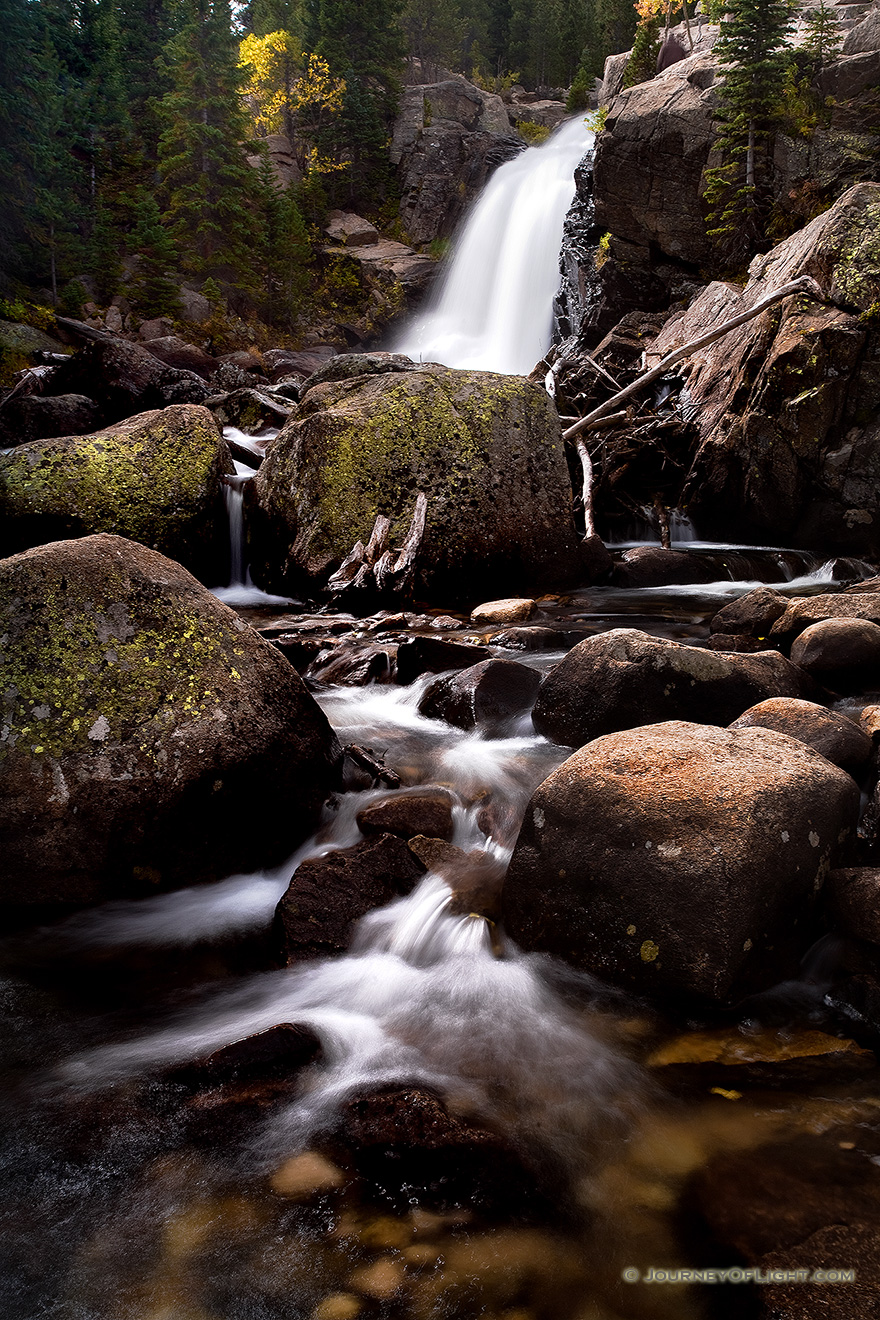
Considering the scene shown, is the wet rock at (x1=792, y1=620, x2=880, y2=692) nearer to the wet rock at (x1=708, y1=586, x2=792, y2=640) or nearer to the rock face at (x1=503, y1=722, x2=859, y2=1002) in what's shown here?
the wet rock at (x1=708, y1=586, x2=792, y2=640)

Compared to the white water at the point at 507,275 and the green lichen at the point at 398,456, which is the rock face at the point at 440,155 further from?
the green lichen at the point at 398,456

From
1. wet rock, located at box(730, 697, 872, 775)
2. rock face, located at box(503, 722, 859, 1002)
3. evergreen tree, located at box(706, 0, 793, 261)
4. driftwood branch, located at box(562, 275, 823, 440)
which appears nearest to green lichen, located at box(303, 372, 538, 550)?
driftwood branch, located at box(562, 275, 823, 440)

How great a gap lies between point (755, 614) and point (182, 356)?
21.2m

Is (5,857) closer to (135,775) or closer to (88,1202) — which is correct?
(135,775)

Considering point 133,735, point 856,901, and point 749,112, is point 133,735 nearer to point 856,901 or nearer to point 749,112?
point 856,901

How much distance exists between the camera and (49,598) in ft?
12.2

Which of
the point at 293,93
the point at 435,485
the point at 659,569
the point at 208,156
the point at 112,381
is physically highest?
the point at 293,93

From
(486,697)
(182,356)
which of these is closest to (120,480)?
(486,697)

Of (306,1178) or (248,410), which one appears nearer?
(306,1178)

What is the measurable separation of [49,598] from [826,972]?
3.89m

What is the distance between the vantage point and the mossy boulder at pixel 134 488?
8.05 meters

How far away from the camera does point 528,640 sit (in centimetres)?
712

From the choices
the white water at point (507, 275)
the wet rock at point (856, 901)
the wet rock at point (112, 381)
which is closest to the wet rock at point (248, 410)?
the wet rock at point (112, 381)

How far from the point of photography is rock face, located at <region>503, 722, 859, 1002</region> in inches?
110
